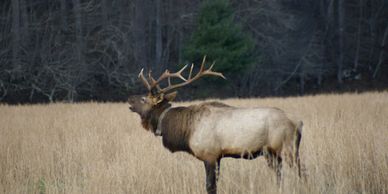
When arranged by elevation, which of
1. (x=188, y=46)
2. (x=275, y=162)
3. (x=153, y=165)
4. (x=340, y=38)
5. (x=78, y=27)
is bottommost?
(x=340, y=38)

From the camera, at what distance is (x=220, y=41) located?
81.9ft

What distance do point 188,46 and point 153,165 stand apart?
62.9 ft

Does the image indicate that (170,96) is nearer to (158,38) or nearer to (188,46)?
(188,46)

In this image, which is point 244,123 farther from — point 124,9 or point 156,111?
point 124,9

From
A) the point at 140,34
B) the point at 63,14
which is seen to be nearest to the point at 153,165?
the point at 63,14

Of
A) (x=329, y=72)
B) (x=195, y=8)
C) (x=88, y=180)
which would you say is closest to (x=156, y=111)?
(x=88, y=180)

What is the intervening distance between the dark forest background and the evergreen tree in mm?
54

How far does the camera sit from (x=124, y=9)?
2892 centimetres

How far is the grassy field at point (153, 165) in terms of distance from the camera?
5523 millimetres

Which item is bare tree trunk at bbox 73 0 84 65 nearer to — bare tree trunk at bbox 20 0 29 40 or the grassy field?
bare tree trunk at bbox 20 0 29 40

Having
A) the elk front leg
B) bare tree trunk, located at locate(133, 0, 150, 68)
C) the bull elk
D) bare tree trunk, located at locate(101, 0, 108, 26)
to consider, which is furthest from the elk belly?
bare tree trunk, located at locate(101, 0, 108, 26)

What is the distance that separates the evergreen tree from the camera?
81.1ft

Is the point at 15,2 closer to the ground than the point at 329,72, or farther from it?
farther from it

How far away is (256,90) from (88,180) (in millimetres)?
24900
